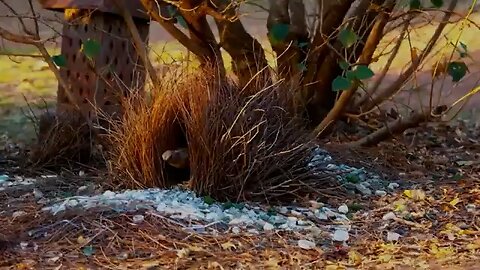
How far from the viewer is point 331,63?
4.57 meters

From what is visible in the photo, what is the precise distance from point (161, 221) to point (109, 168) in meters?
0.73

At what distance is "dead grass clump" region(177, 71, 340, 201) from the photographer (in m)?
3.10

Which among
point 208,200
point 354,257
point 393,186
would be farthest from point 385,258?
point 393,186

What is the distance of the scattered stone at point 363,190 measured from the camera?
345cm

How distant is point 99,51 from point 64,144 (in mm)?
554

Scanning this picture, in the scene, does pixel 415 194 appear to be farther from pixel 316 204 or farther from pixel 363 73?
pixel 363 73

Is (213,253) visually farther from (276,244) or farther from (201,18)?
(201,18)

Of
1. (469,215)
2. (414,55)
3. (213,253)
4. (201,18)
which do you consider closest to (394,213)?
(469,215)

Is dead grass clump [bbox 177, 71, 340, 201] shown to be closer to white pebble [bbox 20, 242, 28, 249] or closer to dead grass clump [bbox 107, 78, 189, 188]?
dead grass clump [bbox 107, 78, 189, 188]

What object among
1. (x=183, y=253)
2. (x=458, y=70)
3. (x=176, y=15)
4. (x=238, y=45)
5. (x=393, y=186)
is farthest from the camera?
(x=238, y=45)

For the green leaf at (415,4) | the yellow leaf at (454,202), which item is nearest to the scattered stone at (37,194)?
the yellow leaf at (454,202)

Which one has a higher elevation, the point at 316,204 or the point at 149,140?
the point at 149,140

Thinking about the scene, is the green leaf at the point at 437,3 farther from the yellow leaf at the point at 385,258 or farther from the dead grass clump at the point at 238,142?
the yellow leaf at the point at 385,258

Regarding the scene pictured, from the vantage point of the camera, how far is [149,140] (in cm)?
322
